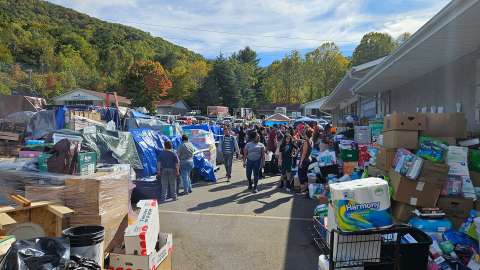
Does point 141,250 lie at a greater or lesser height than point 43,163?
lesser

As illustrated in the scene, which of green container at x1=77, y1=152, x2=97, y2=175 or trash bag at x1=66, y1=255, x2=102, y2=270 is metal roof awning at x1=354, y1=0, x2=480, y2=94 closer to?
trash bag at x1=66, y1=255, x2=102, y2=270

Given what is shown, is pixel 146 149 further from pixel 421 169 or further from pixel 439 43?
pixel 439 43

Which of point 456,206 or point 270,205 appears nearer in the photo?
point 456,206

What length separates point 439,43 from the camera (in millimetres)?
6129

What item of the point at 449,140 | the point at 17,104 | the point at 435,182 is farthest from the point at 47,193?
the point at 17,104

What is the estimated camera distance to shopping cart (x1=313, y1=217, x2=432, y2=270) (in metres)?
3.37

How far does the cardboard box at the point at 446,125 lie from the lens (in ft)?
21.1

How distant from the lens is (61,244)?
3.51 meters

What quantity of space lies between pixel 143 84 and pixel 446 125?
64.3m

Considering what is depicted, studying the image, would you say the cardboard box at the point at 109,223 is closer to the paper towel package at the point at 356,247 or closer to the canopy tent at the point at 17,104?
the paper towel package at the point at 356,247

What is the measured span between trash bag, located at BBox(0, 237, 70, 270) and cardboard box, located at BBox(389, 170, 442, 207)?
4680mm

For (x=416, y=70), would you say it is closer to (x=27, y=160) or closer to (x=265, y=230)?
(x=265, y=230)

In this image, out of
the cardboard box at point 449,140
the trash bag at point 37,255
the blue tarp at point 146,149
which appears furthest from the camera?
the blue tarp at point 146,149

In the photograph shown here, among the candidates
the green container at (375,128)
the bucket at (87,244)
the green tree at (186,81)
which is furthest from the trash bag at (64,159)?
the green tree at (186,81)
